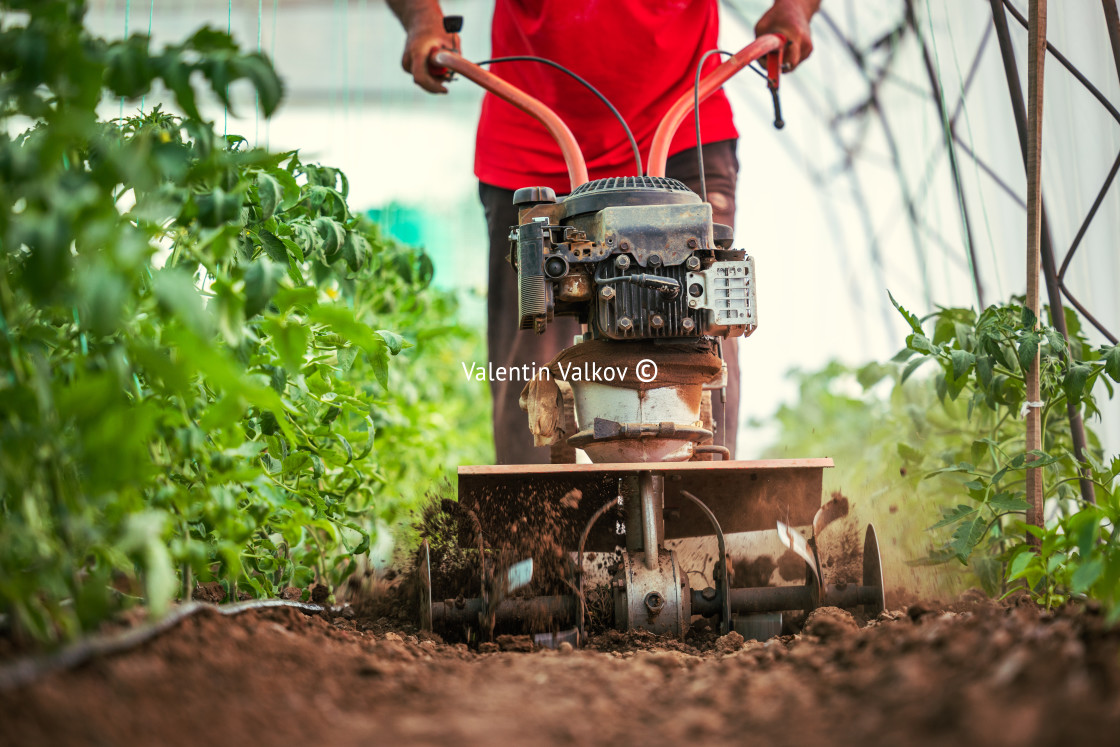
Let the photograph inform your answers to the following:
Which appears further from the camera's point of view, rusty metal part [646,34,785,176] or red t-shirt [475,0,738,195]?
red t-shirt [475,0,738,195]

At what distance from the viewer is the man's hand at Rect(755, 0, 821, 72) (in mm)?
2053

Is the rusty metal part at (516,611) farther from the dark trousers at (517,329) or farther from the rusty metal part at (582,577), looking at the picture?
the dark trousers at (517,329)

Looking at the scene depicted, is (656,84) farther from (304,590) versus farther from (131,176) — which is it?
(131,176)

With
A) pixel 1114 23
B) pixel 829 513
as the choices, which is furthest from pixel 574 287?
pixel 1114 23

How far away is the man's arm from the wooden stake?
1.21 m

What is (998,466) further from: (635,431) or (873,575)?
(635,431)

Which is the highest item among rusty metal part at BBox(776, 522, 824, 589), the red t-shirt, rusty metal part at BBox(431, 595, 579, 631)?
the red t-shirt

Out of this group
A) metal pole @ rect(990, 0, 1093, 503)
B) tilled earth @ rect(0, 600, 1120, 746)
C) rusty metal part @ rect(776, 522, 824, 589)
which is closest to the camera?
tilled earth @ rect(0, 600, 1120, 746)

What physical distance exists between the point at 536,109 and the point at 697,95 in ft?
1.10

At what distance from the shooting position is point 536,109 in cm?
182

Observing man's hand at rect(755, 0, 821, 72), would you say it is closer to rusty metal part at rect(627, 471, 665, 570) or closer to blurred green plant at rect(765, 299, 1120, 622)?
blurred green plant at rect(765, 299, 1120, 622)

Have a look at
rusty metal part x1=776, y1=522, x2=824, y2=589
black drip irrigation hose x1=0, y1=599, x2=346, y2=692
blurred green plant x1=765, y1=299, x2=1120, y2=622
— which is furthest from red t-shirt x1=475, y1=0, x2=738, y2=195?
black drip irrigation hose x1=0, y1=599, x2=346, y2=692

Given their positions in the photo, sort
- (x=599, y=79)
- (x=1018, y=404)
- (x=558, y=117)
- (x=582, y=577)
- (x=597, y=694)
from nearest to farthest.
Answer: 1. (x=597, y=694)
2. (x=582, y=577)
3. (x=1018, y=404)
4. (x=558, y=117)
5. (x=599, y=79)

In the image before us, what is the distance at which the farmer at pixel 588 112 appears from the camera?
2168 millimetres
